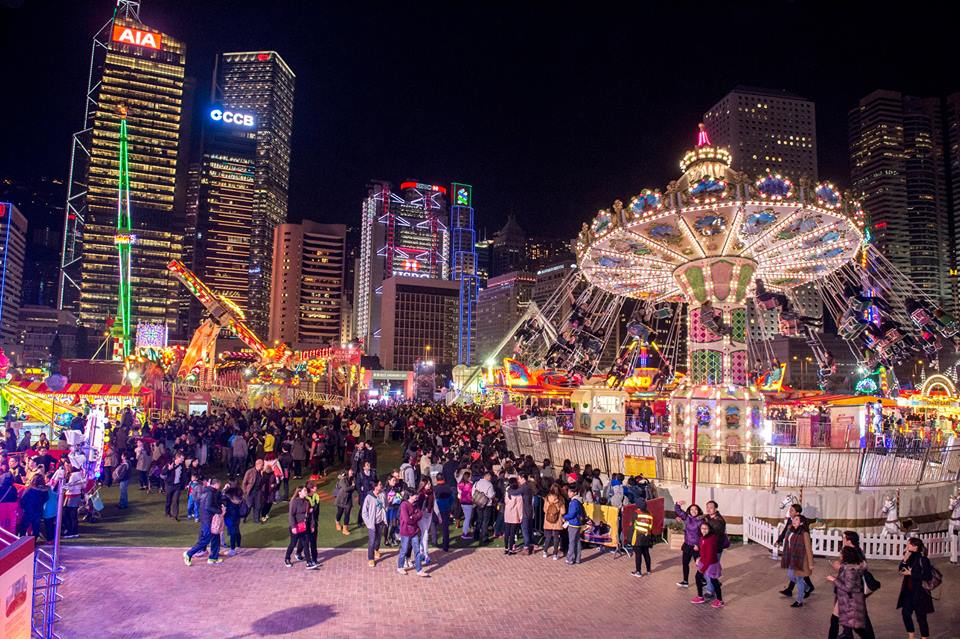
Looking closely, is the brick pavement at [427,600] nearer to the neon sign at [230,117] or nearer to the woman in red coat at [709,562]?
the woman in red coat at [709,562]

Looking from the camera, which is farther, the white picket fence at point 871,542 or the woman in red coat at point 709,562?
the white picket fence at point 871,542

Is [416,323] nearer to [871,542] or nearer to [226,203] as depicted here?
[226,203]

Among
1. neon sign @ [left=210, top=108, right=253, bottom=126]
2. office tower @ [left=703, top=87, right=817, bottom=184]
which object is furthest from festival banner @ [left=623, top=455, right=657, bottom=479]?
neon sign @ [left=210, top=108, right=253, bottom=126]

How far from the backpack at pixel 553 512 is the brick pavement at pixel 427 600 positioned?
0.67 meters

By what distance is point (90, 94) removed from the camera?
13262 cm

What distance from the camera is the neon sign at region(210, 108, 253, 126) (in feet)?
578

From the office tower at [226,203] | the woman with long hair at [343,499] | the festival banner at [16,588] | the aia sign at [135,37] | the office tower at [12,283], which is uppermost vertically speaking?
the aia sign at [135,37]

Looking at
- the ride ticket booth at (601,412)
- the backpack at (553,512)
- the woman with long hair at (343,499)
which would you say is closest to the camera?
the backpack at (553,512)

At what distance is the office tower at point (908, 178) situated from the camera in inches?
5679

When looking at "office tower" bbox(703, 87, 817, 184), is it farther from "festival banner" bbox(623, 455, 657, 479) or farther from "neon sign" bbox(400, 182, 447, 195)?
"festival banner" bbox(623, 455, 657, 479)

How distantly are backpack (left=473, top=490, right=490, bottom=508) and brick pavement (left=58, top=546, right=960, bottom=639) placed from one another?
1102 millimetres

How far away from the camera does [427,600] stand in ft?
27.9

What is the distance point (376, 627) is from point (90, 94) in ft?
511

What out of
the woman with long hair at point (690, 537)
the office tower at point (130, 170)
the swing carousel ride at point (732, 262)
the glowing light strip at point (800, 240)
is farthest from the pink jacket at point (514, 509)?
the office tower at point (130, 170)
